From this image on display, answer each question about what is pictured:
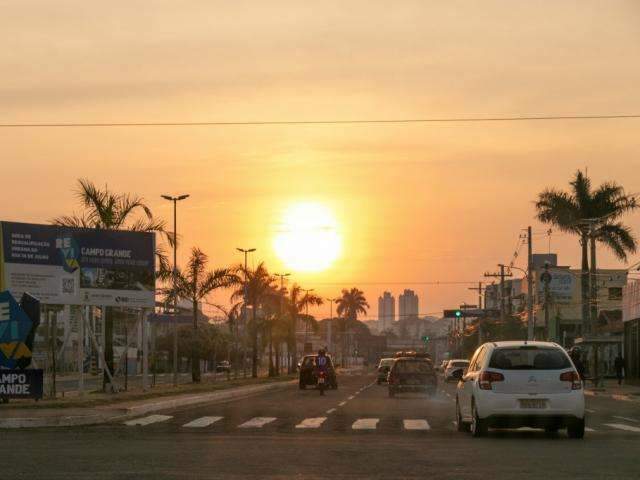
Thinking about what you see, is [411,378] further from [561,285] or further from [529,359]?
[561,285]

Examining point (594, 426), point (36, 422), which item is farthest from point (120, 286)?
point (594, 426)

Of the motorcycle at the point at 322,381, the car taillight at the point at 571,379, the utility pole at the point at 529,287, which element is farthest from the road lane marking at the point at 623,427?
the utility pole at the point at 529,287

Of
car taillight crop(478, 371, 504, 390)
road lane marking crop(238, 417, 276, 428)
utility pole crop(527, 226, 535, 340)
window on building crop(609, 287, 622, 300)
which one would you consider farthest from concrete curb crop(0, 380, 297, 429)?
window on building crop(609, 287, 622, 300)

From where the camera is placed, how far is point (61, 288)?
130ft

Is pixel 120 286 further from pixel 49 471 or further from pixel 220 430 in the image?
pixel 49 471

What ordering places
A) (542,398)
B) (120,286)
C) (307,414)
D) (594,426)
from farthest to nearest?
(120,286), (307,414), (594,426), (542,398)

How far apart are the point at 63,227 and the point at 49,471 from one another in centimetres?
2668

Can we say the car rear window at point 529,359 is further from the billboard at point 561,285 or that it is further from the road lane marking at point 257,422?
the billboard at point 561,285

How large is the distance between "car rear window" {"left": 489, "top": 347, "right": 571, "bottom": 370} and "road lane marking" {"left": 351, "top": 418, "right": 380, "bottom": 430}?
13.1 feet

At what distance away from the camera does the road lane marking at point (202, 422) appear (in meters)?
25.5

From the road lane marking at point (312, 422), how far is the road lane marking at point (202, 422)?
78.9 inches

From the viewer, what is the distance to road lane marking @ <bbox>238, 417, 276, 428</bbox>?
25.2 metres

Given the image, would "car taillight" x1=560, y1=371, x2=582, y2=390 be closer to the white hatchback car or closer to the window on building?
the white hatchback car

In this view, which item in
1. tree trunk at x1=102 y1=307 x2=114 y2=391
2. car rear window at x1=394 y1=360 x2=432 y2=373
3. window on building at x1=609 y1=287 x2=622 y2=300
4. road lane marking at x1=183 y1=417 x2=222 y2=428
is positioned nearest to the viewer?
road lane marking at x1=183 y1=417 x2=222 y2=428
